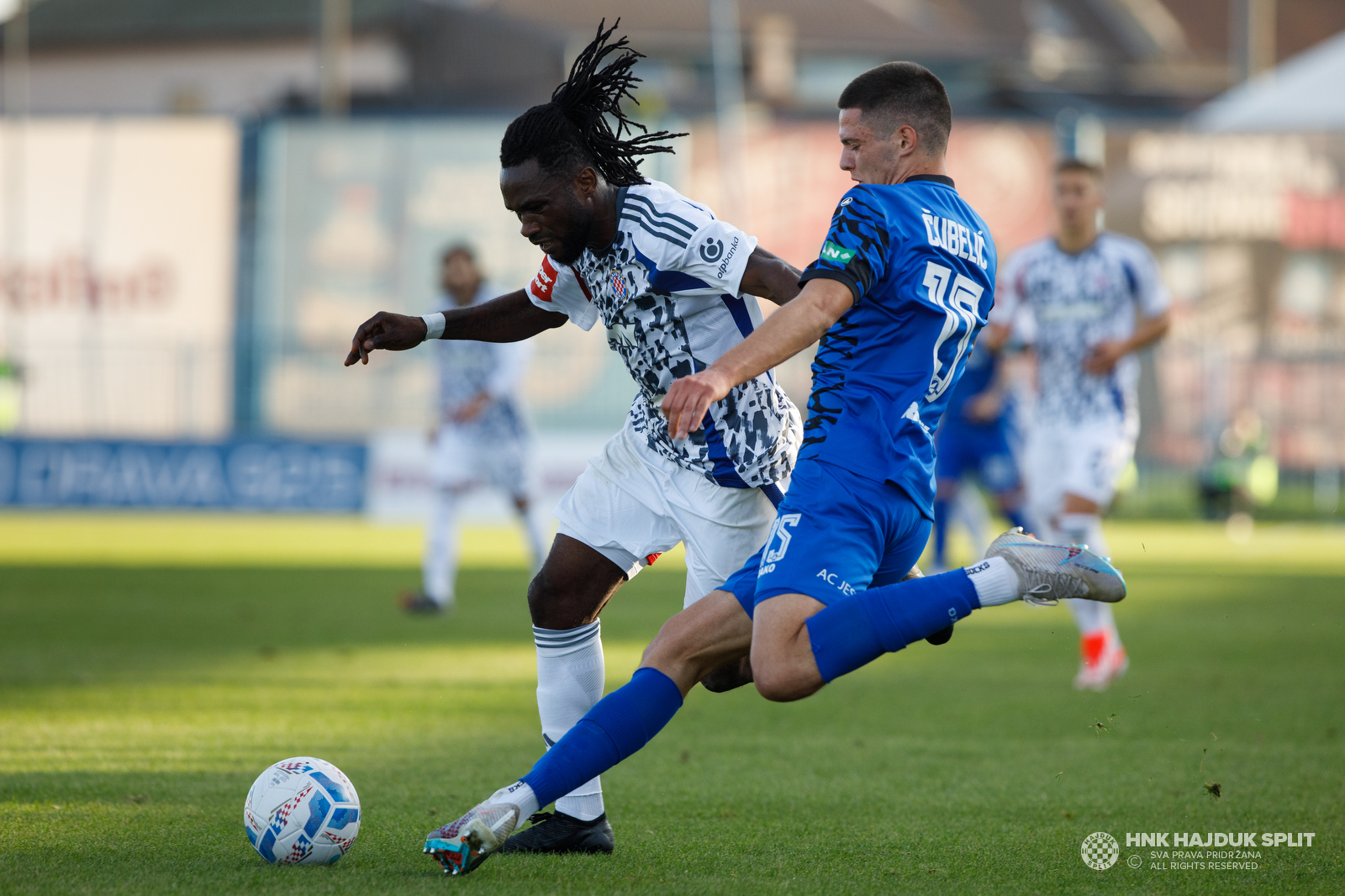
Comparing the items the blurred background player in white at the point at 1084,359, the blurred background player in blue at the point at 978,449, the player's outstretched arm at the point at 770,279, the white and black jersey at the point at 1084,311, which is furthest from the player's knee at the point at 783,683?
the blurred background player in blue at the point at 978,449

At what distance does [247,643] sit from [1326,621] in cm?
750

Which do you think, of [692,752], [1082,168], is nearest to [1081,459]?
[1082,168]

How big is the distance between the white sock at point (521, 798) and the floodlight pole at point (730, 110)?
2474 centimetres

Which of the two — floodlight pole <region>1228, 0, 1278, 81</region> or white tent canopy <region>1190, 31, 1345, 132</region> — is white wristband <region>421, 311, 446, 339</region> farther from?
floodlight pole <region>1228, 0, 1278, 81</region>

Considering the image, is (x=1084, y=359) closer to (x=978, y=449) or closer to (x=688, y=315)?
(x=688, y=315)

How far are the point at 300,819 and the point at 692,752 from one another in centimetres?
231

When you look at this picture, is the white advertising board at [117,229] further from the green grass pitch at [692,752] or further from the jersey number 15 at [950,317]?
the jersey number 15 at [950,317]

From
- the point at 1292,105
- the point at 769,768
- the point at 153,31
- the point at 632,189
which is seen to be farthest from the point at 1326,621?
the point at 153,31

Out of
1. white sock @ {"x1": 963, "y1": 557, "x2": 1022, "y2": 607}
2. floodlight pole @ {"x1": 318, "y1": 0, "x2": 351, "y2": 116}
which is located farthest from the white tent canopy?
floodlight pole @ {"x1": 318, "y1": 0, "x2": 351, "y2": 116}

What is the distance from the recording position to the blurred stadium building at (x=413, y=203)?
909 inches

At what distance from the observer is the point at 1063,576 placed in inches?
149

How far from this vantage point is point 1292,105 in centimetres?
2056

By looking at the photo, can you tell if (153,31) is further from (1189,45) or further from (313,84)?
(1189,45)

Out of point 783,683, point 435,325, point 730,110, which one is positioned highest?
point 730,110
